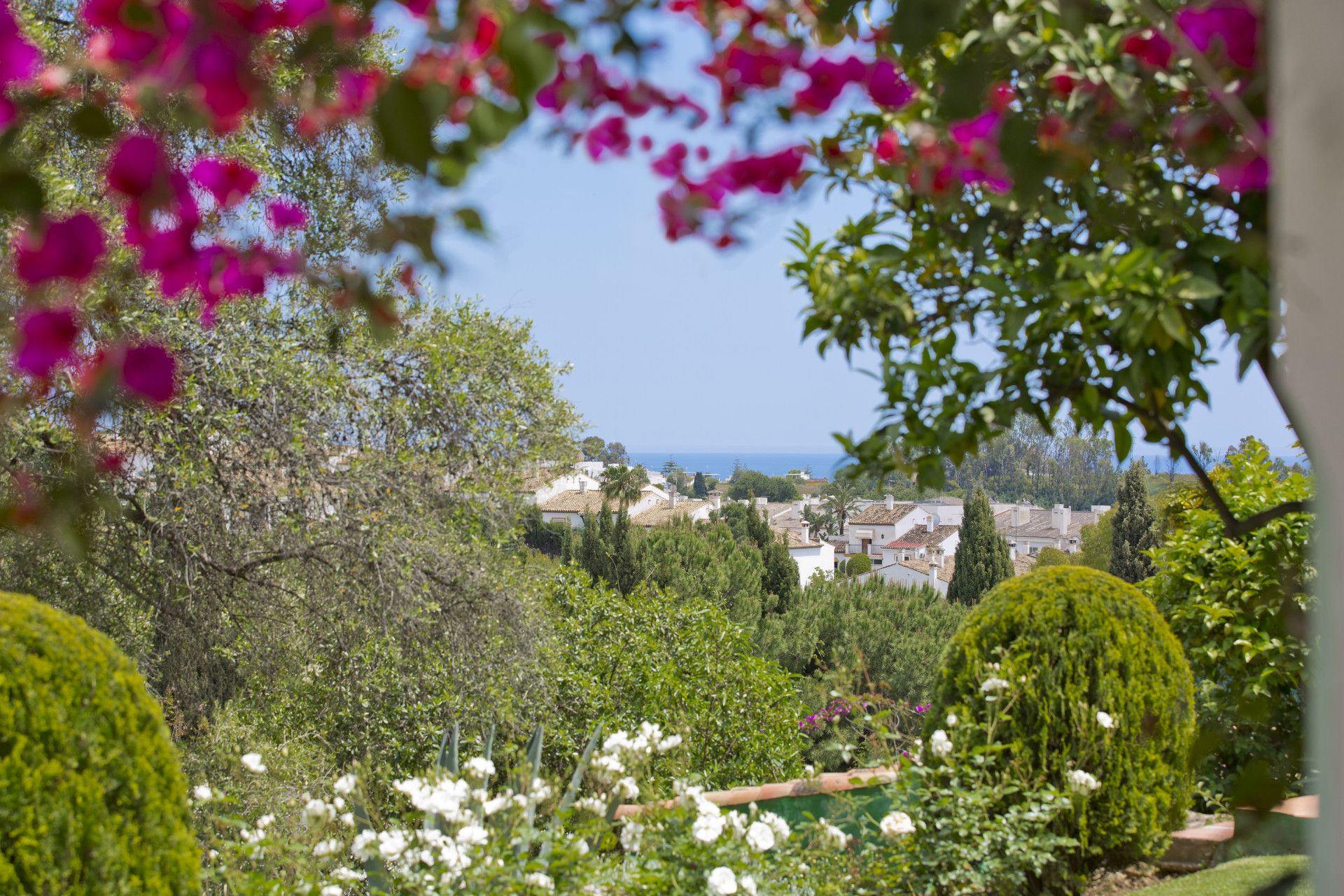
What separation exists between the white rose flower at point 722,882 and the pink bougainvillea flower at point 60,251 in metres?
2.15

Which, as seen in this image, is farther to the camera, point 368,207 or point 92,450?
point 368,207

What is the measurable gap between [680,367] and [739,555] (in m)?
15.1

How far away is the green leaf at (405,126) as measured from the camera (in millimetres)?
800

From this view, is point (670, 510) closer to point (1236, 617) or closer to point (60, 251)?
point (1236, 617)

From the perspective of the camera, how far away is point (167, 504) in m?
5.95

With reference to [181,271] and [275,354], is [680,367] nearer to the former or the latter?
[275,354]

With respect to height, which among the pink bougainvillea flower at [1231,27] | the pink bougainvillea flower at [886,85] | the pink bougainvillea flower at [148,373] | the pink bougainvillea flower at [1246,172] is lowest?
the pink bougainvillea flower at [148,373]

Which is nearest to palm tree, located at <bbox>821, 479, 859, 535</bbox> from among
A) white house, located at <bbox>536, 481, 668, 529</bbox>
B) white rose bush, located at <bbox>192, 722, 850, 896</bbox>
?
white house, located at <bbox>536, 481, 668, 529</bbox>

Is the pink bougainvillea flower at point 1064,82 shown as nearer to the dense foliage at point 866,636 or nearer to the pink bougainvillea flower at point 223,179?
the pink bougainvillea flower at point 223,179

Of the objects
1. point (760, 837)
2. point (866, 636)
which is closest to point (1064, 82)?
point (760, 837)

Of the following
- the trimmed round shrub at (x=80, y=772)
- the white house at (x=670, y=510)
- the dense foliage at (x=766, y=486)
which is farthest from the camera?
the dense foliage at (x=766, y=486)

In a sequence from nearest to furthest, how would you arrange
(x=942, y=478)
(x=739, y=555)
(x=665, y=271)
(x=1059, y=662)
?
(x=942, y=478) < (x=665, y=271) < (x=1059, y=662) < (x=739, y=555)

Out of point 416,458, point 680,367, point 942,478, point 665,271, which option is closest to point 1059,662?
point 665,271

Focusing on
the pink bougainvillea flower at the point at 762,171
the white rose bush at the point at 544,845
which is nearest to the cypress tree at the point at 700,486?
the white rose bush at the point at 544,845
